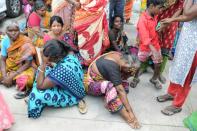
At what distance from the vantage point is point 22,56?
13.5ft

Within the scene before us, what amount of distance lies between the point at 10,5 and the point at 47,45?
3.91 metres

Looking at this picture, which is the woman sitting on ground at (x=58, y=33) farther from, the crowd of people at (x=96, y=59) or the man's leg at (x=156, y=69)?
the man's leg at (x=156, y=69)

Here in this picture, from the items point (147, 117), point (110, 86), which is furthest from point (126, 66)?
point (147, 117)

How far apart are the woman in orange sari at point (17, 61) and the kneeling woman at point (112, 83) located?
0.80m

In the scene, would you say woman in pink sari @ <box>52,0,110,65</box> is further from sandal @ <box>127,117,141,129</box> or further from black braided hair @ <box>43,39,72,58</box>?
sandal @ <box>127,117,141,129</box>

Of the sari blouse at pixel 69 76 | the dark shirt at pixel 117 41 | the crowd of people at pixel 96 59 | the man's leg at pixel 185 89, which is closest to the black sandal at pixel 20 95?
the crowd of people at pixel 96 59

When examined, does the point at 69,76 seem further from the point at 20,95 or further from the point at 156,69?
the point at 156,69

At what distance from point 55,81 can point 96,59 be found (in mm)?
602

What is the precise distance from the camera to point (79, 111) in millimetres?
3732

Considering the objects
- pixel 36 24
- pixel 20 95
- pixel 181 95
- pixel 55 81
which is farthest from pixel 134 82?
pixel 36 24

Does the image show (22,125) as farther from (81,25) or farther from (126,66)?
(81,25)

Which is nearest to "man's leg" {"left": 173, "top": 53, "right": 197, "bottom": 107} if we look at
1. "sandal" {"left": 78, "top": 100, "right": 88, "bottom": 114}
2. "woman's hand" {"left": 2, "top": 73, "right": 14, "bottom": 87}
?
"sandal" {"left": 78, "top": 100, "right": 88, "bottom": 114}

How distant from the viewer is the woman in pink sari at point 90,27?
4.26m

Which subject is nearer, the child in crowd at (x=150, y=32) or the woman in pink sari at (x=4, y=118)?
the woman in pink sari at (x=4, y=118)
